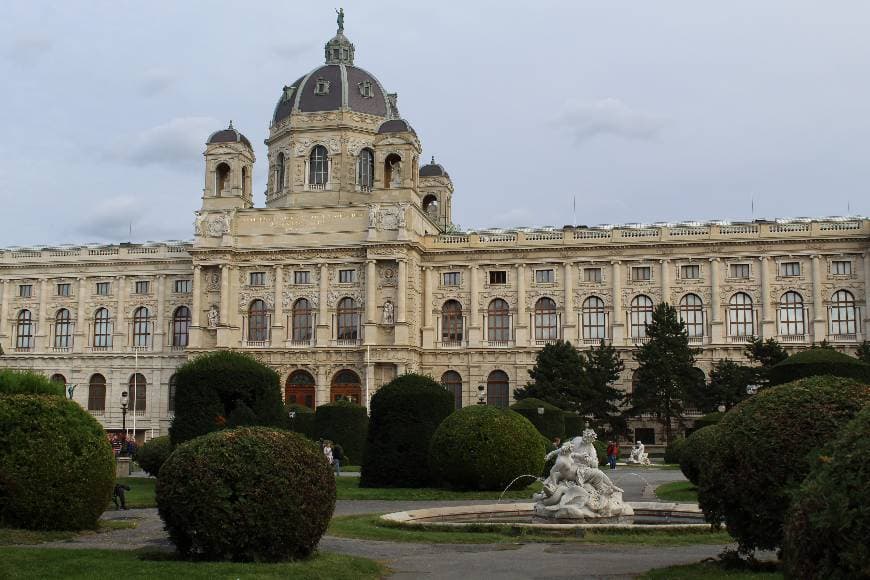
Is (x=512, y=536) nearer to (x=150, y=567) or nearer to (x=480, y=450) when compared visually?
(x=150, y=567)

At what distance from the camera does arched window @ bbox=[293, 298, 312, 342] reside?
2670 inches

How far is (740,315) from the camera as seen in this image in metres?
63.8

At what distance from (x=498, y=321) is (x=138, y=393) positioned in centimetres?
2512

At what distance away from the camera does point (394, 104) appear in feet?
258

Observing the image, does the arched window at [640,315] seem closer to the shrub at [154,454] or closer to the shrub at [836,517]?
the shrub at [154,454]

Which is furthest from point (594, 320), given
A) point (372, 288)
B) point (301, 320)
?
point (301, 320)

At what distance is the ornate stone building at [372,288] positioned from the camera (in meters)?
63.6

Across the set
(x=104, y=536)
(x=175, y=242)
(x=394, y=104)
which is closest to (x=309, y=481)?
(x=104, y=536)

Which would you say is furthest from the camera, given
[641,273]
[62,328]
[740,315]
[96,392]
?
[62,328]

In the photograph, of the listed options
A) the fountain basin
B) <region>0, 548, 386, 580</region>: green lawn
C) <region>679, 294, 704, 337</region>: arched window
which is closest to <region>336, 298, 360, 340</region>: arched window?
<region>679, 294, 704, 337</region>: arched window

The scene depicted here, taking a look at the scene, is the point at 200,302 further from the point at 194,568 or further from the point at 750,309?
the point at 194,568

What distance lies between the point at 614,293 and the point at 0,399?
5045cm

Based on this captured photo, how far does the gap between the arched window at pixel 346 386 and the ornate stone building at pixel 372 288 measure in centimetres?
14

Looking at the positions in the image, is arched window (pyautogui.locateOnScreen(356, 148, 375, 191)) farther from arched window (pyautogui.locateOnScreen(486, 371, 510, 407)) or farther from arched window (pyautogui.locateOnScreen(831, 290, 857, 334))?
arched window (pyautogui.locateOnScreen(831, 290, 857, 334))
